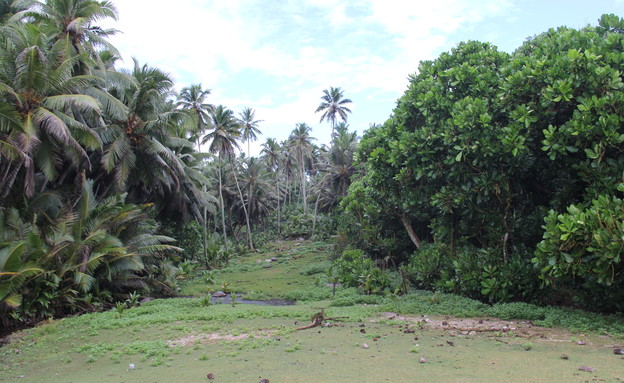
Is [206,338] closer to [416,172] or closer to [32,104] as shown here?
[416,172]

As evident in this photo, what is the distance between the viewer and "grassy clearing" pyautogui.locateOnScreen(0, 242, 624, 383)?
5219 millimetres

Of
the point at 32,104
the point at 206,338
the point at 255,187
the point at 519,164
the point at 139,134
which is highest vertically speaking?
the point at 139,134

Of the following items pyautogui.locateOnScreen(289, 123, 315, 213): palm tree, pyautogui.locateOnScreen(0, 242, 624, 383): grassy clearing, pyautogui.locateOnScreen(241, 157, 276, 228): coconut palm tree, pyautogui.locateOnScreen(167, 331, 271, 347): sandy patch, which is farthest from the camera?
pyautogui.locateOnScreen(289, 123, 315, 213): palm tree

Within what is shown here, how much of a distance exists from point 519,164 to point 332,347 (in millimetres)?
6334

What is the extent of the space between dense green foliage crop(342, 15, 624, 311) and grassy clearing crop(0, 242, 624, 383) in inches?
42.1

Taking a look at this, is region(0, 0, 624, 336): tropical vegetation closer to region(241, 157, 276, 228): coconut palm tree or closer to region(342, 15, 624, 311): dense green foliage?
region(342, 15, 624, 311): dense green foliage

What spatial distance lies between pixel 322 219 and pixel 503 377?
42.2 metres

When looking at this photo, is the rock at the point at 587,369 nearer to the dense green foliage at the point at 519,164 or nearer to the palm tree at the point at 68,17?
the dense green foliage at the point at 519,164

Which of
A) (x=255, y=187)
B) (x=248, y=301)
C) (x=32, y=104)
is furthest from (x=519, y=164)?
(x=255, y=187)

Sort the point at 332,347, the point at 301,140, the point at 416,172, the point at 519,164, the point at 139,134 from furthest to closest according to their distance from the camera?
1. the point at 301,140
2. the point at 139,134
3. the point at 416,172
4. the point at 519,164
5. the point at 332,347

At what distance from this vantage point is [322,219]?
4694cm

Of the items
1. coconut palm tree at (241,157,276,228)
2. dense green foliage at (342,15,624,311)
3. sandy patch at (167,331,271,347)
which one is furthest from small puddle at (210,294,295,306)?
coconut palm tree at (241,157,276,228)

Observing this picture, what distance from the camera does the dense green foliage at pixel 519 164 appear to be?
295 inches

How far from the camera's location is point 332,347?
22.3ft
